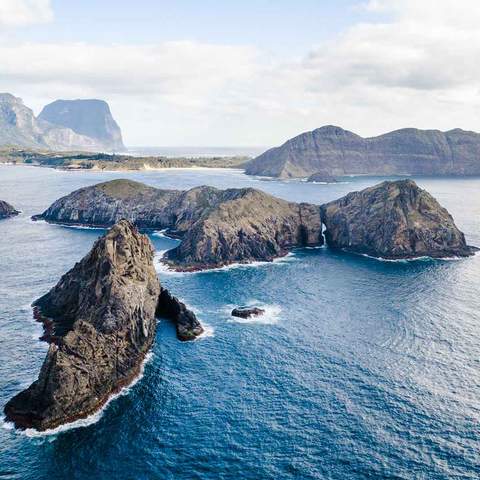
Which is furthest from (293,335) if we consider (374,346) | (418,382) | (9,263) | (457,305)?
(9,263)

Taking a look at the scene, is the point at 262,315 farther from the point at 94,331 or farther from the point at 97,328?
the point at 94,331

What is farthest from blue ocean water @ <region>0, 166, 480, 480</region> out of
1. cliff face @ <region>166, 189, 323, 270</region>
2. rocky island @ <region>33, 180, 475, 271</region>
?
rocky island @ <region>33, 180, 475, 271</region>

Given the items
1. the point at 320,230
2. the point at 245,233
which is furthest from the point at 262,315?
the point at 320,230

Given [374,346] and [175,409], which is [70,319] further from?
[374,346]

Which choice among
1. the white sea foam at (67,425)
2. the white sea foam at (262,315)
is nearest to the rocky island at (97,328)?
the white sea foam at (67,425)

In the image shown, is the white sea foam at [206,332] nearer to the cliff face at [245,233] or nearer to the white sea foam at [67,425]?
the white sea foam at [67,425]

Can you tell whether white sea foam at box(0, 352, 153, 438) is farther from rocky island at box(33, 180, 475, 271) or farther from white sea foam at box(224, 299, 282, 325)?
rocky island at box(33, 180, 475, 271)
